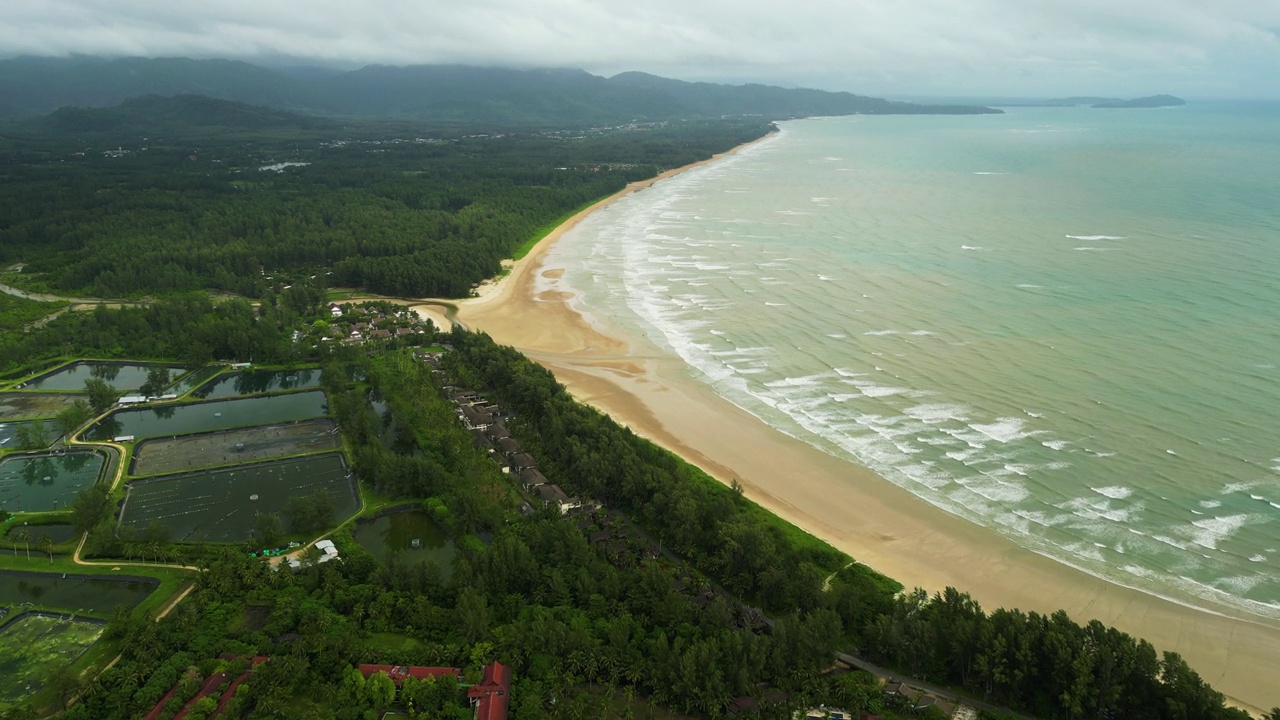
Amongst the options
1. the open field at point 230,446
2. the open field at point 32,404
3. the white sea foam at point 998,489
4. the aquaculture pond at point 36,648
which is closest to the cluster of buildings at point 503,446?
the open field at point 230,446

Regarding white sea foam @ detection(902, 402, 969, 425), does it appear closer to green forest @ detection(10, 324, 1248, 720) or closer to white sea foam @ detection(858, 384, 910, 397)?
white sea foam @ detection(858, 384, 910, 397)

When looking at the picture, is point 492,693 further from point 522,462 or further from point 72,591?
point 72,591

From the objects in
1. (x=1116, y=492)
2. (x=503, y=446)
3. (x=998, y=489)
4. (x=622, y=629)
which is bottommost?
(x=622, y=629)

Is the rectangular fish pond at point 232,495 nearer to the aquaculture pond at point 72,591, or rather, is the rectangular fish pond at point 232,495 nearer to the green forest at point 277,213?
the aquaculture pond at point 72,591

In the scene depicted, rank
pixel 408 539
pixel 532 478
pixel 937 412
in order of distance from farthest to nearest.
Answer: pixel 937 412 → pixel 532 478 → pixel 408 539

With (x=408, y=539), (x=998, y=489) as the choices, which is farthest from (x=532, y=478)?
(x=998, y=489)

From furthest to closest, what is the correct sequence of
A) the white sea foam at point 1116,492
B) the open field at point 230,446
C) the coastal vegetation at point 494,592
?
A: the open field at point 230,446, the white sea foam at point 1116,492, the coastal vegetation at point 494,592

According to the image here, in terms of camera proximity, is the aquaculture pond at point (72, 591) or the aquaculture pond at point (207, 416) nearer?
the aquaculture pond at point (72, 591)

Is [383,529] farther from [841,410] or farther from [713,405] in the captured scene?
[841,410]
